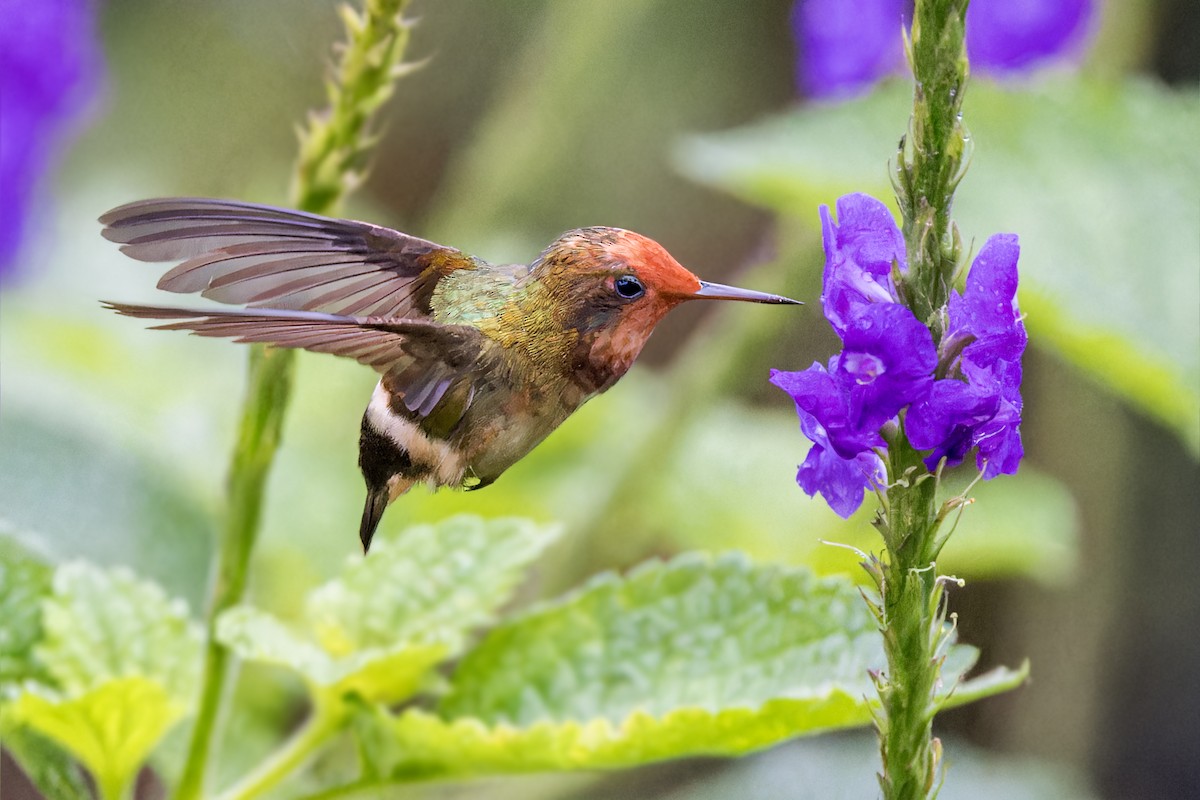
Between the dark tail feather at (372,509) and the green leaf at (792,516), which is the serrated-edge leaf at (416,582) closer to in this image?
the dark tail feather at (372,509)

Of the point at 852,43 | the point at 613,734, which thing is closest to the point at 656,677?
the point at 613,734

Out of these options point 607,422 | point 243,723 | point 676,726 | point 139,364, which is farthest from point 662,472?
point 139,364

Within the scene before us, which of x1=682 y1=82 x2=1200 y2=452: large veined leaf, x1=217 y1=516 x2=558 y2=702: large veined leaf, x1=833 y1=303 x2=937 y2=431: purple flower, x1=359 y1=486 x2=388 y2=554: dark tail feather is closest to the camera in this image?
x1=833 y1=303 x2=937 y2=431: purple flower

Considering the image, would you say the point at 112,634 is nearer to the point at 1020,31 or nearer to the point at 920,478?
the point at 920,478

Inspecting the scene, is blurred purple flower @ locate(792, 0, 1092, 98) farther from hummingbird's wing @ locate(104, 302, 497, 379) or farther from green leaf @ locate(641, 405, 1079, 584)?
hummingbird's wing @ locate(104, 302, 497, 379)

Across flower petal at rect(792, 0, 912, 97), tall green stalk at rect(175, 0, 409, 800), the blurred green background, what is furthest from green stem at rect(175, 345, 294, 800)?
flower petal at rect(792, 0, 912, 97)

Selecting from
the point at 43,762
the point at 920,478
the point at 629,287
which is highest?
the point at 629,287
